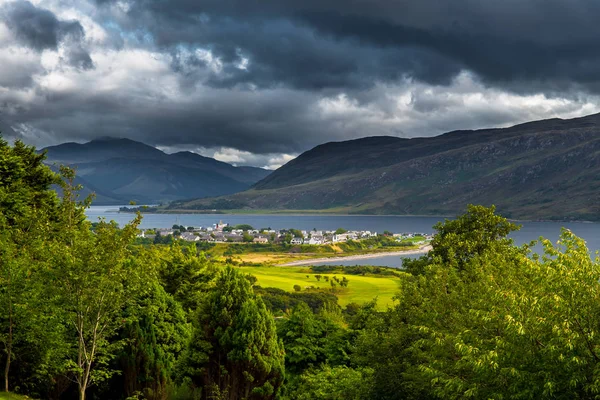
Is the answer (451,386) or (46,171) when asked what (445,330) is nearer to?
(451,386)

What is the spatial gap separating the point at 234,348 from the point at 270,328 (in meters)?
2.57

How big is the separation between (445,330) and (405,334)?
10.5 feet

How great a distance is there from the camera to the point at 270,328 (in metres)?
32.4

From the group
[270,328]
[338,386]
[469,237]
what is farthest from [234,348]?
[469,237]

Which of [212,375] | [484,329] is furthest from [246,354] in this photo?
[484,329]

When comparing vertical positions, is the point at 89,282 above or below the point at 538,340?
above

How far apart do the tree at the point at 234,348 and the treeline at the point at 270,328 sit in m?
0.08

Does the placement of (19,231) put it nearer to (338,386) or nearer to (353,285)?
(338,386)

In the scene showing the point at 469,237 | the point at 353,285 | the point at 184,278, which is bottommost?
the point at 353,285

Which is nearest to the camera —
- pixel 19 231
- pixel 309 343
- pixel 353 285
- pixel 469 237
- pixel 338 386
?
pixel 19 231

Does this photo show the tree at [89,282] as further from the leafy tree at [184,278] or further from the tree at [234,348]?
the leafy tree at [184,278]

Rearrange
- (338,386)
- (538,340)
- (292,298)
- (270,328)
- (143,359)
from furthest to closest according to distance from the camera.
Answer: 1. (292,298)
2. (270,328)
3. (143,359)
4. (338,386)
5. (538,340)

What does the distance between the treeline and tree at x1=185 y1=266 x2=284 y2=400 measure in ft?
0.26

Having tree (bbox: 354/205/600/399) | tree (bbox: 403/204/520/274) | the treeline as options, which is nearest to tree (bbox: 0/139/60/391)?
the treeline
